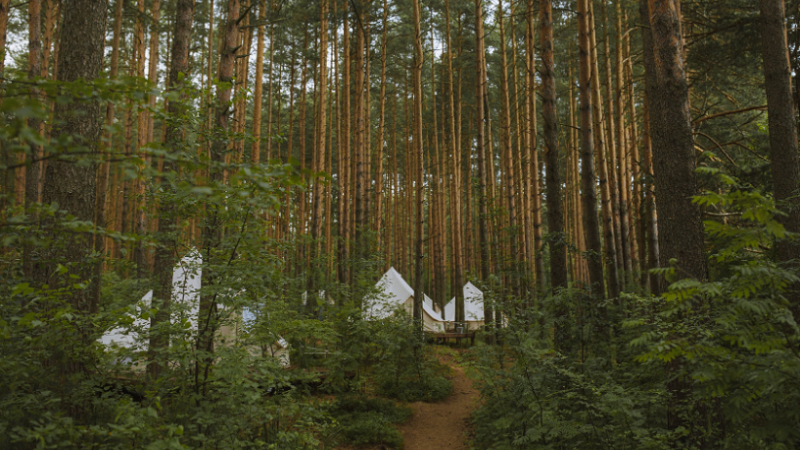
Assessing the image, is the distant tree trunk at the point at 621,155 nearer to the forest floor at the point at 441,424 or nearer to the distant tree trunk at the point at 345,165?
the forest floor at the point at 441,424

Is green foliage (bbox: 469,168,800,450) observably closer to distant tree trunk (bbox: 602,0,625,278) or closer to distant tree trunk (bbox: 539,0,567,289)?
distant tree trunk (bbox: 539,0,567,289)

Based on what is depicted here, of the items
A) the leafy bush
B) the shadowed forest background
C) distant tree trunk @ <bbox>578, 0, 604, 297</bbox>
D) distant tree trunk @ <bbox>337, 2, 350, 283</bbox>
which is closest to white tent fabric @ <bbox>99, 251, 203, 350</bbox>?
the shadowed forest background

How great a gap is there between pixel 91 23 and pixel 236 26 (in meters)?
2.14

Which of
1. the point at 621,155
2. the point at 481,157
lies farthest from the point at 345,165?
the point at 621,155

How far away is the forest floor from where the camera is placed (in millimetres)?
5949

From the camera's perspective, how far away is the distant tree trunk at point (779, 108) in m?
5.02

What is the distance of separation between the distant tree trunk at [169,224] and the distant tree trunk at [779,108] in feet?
20.6

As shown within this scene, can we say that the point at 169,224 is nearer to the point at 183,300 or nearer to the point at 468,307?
the point at 183,300

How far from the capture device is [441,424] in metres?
6.70

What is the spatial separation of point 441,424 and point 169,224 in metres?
4.84

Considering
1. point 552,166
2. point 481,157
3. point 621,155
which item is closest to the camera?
point 552,166

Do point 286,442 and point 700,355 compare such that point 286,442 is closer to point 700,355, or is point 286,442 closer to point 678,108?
point 700,355

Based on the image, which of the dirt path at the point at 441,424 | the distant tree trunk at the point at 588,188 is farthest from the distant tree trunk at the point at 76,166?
the distant tree trunk at the point at 588,188

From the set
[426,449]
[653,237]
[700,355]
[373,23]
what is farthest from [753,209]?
[373,23]
